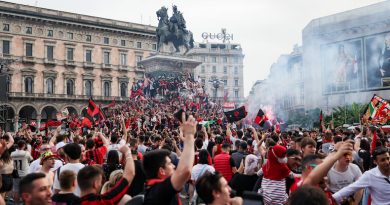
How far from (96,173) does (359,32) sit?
4764cm

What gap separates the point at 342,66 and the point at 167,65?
78.4 feet

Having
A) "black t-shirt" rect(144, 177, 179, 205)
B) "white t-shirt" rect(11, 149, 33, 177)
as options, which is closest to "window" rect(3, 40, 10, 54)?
"white t-shirt" rect(11, 149, 33, 177)

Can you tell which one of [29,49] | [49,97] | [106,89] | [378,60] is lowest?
[49,97]

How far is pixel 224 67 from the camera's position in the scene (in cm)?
9862

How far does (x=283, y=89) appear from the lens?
6297 centimetres

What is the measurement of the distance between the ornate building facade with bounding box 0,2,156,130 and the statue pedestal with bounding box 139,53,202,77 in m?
28.2

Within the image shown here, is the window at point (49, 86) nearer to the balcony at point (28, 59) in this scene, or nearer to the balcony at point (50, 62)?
the balcony at point (50, 62)

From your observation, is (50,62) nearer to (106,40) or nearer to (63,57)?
(63,57)

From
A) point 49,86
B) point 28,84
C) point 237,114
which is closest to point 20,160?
point 237,114

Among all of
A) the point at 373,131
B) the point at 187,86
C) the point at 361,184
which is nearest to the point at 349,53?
the point at 187,86

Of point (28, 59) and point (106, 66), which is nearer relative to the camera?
point (28, 59)

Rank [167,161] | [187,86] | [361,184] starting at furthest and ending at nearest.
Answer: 1. [187,86]
2. [361,184]
3. [167,161]

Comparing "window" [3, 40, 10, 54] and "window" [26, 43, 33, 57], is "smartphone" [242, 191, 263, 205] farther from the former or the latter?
"window" [26, 43, 33, 57]

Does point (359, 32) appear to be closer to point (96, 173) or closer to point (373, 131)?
point (373, 131)
